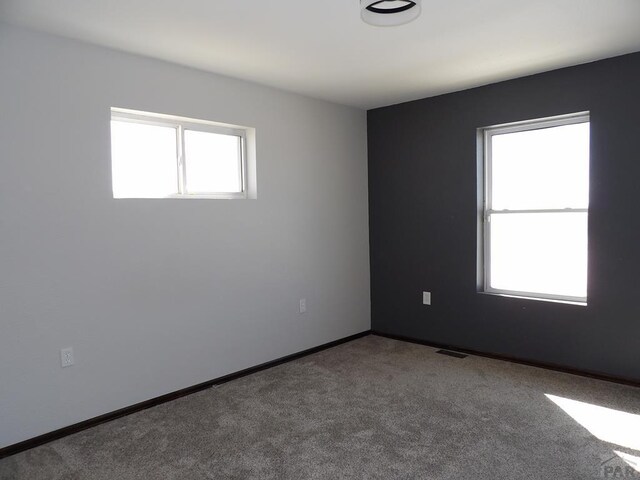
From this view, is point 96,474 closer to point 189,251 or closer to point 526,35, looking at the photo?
point 189,251

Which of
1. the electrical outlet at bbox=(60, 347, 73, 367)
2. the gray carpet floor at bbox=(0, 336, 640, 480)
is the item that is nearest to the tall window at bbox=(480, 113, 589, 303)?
the gray carpet floor at bbox=(0, 336, 640, 480)

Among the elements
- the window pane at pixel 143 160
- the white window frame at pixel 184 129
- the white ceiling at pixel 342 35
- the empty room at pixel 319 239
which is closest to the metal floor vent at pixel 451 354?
the empty room at pixel 319 239

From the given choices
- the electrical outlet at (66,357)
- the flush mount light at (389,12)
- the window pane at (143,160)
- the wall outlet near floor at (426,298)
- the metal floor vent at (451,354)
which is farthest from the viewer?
the wall outlet near floor at (426,298)

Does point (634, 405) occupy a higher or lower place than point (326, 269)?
lower

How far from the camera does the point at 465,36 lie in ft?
9.23

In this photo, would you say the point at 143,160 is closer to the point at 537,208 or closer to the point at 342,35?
the point at 342,35

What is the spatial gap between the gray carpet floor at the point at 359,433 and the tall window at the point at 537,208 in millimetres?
778

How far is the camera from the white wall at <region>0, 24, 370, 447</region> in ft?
8.44

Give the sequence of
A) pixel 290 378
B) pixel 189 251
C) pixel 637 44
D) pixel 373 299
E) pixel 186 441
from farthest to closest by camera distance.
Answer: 1. pixel 373 299
2. pixel 290 378
3. pixel 189 251
4. pixel 637 44
5. pixel 186 441

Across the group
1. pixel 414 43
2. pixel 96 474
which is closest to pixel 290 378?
pixel 96 474

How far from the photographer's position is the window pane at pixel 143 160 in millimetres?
3074

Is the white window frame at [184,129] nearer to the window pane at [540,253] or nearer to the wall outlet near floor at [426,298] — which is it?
the wall outlet near floor at [426,298]

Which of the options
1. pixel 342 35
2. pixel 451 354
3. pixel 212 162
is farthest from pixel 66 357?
pixel 451 354

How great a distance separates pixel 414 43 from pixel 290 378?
8.35 ft
